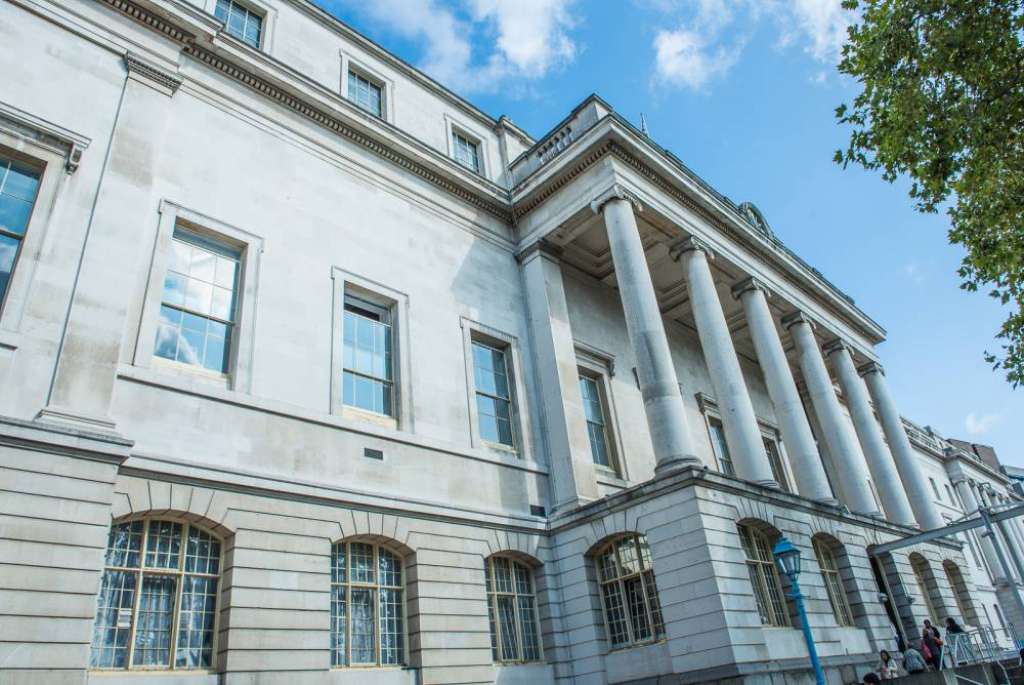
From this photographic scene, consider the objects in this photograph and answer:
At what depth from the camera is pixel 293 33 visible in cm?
1867

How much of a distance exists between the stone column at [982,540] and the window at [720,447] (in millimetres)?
29387

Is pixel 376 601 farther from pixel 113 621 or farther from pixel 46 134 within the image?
pixel 46 134

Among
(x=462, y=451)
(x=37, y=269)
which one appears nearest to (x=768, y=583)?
(x=462, y=451)

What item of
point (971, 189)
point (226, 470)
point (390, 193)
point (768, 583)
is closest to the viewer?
point (226, 470)

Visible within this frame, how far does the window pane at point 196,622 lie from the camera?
1050 centimetres

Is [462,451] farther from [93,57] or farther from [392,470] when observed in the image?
[93,57]

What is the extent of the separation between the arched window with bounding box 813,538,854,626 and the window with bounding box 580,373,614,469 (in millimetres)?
5797

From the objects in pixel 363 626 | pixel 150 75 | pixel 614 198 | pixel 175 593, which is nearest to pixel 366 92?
pixel 150 75

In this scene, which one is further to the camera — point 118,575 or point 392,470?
point 392,470

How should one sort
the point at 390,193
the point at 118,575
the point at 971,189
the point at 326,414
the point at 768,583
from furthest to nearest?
the point at 390,193 < the point at 768,583 < the point at 326,414 < the point at 971,189 < the point at 118,575

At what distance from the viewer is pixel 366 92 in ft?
66.8

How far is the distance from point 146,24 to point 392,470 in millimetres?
9948

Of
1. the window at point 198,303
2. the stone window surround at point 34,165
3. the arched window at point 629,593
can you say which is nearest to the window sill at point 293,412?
the window at point 198,303

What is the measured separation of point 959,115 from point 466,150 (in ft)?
46.2
